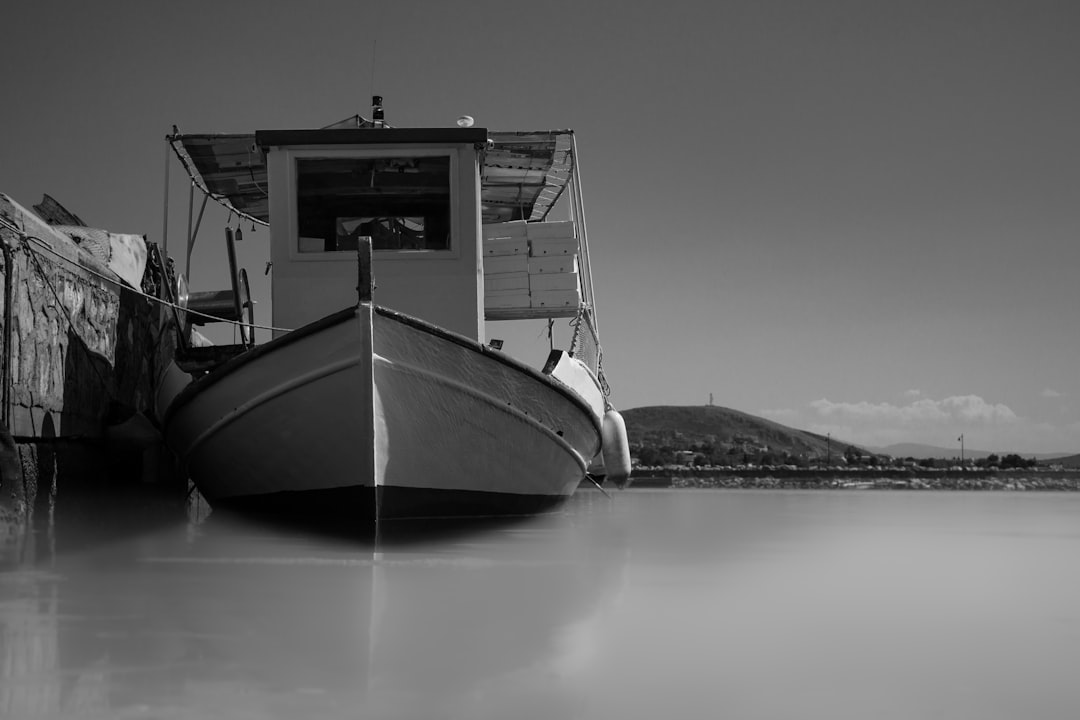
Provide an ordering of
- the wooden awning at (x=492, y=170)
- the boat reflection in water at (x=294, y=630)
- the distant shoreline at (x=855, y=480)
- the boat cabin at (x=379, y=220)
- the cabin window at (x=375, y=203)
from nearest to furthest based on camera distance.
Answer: the boat reflection in water at (x=294, y=630) < the boat cabin at (x=379, y=220) < the cabin window at (x=375, y=203) < the wooden awning at (x=492, y=170) < the distant shoreline at (x=855, y=480)

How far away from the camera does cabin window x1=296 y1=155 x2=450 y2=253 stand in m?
7.56

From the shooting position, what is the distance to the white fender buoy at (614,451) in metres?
11.1

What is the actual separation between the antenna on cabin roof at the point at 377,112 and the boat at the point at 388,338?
20 mm

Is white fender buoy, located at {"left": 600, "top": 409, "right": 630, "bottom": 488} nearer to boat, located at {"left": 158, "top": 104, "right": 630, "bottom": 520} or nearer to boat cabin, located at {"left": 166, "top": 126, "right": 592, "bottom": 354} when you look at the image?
boat, located at {"left": 158, "top": 104, "right": 630, "bottom": 520}

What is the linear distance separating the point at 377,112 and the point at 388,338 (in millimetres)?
3227

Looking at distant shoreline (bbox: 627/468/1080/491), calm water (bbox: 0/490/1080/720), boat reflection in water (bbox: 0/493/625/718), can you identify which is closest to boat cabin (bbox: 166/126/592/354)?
calm water (bbox: 0/490/1080/720)

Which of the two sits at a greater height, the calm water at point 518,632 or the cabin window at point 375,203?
the cabin window at point 375,203

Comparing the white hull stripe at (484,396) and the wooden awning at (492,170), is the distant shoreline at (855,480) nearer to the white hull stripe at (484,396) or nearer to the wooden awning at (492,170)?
the wooden awning at (492,170)

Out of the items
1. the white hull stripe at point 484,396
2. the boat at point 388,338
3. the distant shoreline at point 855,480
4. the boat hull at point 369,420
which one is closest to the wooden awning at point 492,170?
the boat at point 388,338

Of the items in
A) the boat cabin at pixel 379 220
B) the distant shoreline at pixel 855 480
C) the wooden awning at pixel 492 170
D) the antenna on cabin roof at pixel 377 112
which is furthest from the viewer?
the distant shoreline at pixel 855 480

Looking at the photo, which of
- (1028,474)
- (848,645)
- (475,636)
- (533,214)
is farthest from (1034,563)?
(1028,474)

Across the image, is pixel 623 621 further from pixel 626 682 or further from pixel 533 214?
pixel 533 214

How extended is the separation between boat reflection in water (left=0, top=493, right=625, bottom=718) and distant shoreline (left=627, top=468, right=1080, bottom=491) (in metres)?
25.7

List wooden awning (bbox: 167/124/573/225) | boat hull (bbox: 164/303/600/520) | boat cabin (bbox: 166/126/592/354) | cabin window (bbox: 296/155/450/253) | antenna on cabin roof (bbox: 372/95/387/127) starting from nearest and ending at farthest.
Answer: boat hull (bbox: 164/303/600/520) → boat cabin (bbox: 166/126/592/354) → cabin window (bbox: 296/155/450/253) → antenna on cabin roof (bbox: 372/95/387/127) → wooden awning (bbox: 167/124/573/225)
